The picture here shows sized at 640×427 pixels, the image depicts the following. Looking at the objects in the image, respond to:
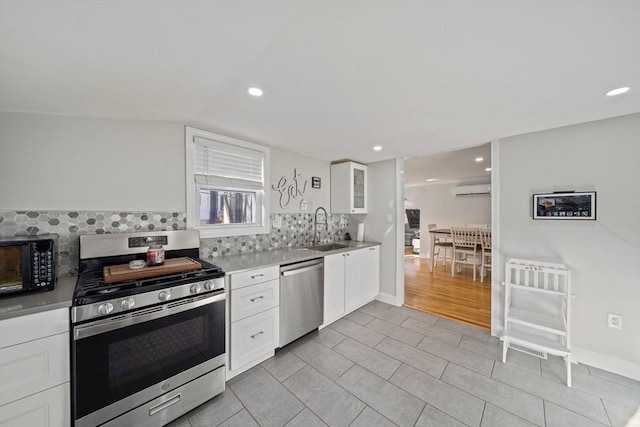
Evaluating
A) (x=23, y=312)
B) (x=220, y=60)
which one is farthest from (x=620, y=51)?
→ (x=23, y=312)

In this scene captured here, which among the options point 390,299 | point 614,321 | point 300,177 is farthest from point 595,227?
point 300,177

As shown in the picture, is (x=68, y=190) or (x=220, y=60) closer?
(x=220, y=60)

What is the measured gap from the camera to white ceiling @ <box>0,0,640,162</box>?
91 centimetres

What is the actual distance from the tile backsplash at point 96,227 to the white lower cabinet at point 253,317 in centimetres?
64

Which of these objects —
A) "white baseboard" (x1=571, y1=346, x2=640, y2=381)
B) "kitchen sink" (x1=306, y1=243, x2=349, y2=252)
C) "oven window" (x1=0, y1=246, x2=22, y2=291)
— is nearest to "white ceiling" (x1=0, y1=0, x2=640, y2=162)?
"oven window" (x1=0, y1=246, x2=22, y2=291)

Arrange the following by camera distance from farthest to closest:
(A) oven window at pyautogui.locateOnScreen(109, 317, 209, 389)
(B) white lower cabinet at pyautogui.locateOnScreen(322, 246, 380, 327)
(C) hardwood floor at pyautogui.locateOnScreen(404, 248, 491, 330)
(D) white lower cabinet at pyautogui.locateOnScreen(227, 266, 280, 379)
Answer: (C) hardwood floor at pyautogui.locateOnScreen(404, 248, 491, 330) < (B) white lower cabinet at pyautogui.locateOnScreen(322, 246, 380, 327) < (D) white lower cabinet at pyautogui.locateOnScreen(227, 266, 280, 379) < (A) oven window at pyautogui.locateOnScreen(109, 317, 209, 389)

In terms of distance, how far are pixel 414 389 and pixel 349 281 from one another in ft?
4.39

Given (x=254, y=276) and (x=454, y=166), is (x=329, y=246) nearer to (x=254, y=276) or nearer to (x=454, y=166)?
(x=254, y=276)

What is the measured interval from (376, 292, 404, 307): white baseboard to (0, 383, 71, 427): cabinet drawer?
128 inches

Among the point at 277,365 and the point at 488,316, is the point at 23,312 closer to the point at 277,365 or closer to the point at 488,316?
the point at 277,365

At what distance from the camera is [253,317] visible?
200cm

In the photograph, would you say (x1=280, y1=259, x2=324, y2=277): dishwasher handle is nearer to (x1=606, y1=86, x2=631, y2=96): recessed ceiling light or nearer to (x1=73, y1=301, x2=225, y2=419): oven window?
(x1=73, y1=301, x2=225, y2=419): oven window

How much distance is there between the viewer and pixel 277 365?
2.06 meters

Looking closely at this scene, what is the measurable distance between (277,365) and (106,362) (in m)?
1.24
